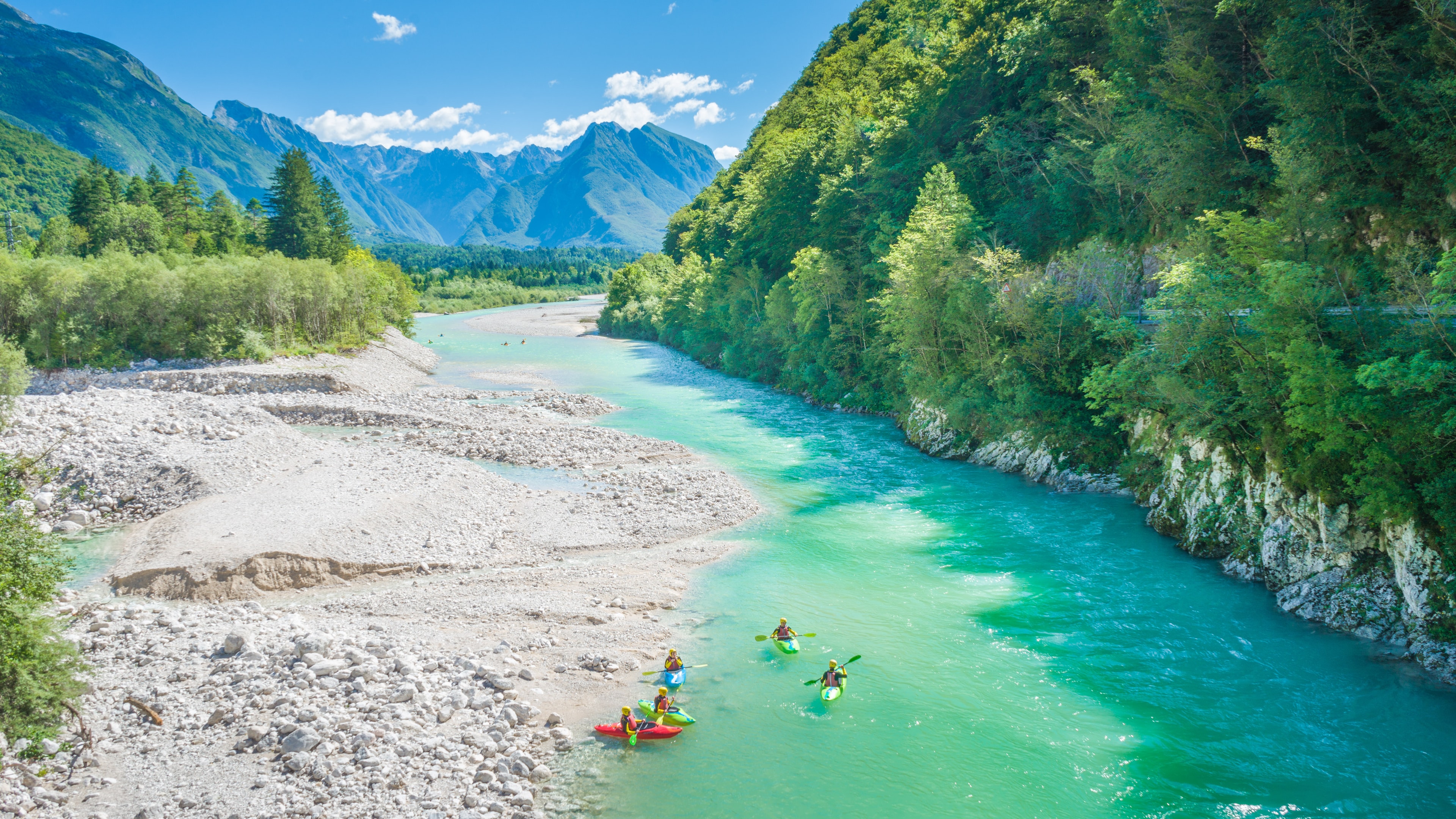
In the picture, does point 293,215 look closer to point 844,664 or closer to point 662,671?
point 662,671

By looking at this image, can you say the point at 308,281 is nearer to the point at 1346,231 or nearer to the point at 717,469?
the point at 717,469

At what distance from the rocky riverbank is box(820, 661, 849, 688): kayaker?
10.9m

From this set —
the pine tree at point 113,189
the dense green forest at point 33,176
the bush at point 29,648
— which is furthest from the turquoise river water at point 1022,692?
the dense green forest at point 33,176

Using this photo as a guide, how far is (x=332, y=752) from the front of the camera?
10.8 metres

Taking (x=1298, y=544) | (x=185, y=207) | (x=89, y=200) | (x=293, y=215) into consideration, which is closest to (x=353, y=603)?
(x=1298, y=544)

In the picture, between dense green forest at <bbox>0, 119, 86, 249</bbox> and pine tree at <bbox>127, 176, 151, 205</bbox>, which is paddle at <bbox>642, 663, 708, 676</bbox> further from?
dense green forest at <bbox>0, 119, 86, 249</bbox>

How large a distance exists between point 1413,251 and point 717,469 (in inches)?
856

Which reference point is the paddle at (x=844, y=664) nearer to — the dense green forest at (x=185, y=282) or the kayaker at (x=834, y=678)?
the kayaker at (x=834, y=678)

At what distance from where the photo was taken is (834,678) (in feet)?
43.6

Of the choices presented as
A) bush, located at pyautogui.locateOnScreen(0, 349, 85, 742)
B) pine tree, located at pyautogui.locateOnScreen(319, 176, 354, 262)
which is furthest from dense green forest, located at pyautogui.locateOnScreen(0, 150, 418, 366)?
bush, located at pyautogui.locateOnScreen(0, 349, 85, 742)

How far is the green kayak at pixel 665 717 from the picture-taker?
12.1 metres

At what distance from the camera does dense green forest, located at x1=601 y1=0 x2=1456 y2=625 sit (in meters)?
14.4

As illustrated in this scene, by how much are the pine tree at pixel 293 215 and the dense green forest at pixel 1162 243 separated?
181 ft

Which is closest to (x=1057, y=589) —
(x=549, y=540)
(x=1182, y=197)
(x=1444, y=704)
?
(x=1444, y=704)
